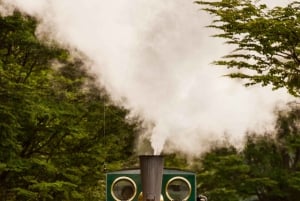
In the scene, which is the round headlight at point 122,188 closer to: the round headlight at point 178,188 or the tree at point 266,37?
the round headlight at point 178,188

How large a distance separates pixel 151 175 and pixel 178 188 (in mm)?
1009

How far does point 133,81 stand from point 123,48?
1.13 m

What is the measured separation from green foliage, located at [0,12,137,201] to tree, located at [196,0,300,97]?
423cm

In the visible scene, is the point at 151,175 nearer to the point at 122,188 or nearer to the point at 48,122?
the point at 122,188

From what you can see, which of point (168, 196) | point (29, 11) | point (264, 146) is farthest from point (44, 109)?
point (264, 146)

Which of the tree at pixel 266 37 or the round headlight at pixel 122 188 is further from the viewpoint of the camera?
the tree at pixel 266 37

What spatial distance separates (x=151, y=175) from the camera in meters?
8.14

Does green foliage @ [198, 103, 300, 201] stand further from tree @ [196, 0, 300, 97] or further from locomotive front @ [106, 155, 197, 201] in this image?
locomotive front @ [106, 155, 197, 201]

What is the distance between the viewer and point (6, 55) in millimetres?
13977

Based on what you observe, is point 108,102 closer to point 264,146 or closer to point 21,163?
point 21,163

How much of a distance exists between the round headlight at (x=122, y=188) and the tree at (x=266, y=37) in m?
3.16

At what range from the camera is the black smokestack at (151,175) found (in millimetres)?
8102

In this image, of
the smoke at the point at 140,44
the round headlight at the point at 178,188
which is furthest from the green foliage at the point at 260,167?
the round headlight at the point at 178,188

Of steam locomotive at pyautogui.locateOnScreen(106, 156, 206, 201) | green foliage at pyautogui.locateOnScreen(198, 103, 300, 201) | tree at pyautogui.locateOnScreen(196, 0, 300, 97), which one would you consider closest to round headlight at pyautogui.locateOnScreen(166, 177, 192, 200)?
steam locomotive at pyautogui.locateOnScreen(106, 156, 206, 201)
